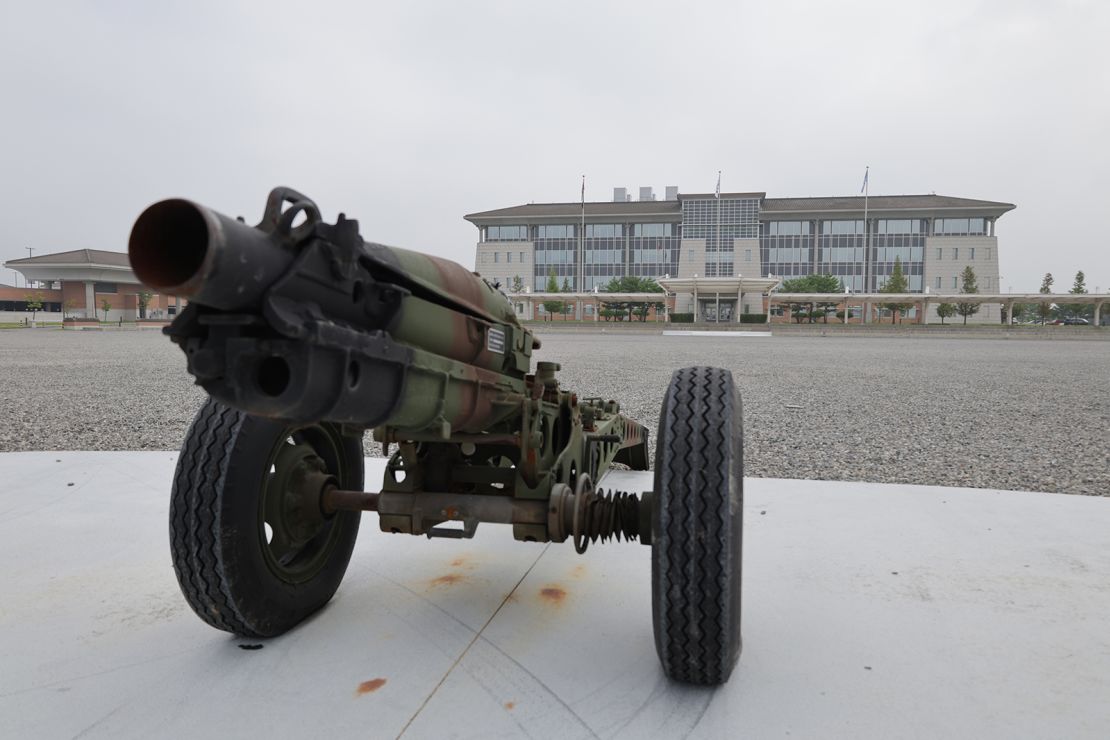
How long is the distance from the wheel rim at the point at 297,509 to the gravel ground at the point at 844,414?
410 centimetres

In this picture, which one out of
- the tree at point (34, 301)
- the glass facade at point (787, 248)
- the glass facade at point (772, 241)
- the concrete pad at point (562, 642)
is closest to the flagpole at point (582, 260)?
the glass facade at point (772, 241)

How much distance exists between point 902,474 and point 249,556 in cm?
555

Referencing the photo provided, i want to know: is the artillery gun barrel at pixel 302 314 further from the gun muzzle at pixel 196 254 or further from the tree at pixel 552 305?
the tree at pixel 552 305

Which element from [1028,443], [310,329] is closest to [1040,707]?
[310,329]

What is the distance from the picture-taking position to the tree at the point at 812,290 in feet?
225

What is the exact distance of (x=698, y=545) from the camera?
6.75ft

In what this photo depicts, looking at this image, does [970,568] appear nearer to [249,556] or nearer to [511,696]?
[511,696]

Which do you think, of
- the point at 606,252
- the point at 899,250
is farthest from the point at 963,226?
the point at 606,252

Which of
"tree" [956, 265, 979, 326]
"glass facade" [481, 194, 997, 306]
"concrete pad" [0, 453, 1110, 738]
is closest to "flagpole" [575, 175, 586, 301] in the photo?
"glass facade" [481, 194, 997, 306]

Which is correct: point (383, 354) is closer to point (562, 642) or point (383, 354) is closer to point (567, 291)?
point (562, 642)

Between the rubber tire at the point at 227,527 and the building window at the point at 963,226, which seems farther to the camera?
the building window at the point at 963,226

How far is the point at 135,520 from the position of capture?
3945 mm

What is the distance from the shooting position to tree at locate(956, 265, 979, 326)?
235 ft

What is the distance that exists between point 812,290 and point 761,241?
12.8 metres
